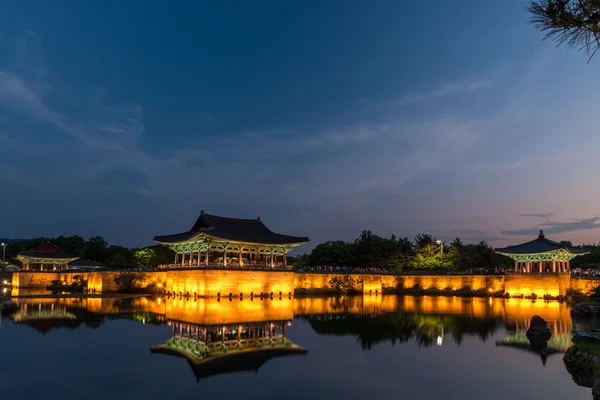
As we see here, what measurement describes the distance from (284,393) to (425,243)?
4873cm

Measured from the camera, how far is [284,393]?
1088cm

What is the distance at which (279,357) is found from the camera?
48.3 ft

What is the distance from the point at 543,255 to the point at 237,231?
27565 mm

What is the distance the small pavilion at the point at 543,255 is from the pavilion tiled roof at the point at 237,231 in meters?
20.0

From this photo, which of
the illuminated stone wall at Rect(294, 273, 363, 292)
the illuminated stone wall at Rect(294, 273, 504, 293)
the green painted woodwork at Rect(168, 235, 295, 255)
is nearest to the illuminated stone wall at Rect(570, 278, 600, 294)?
the illuminated stone wall at Rect(294, 273, 504, 293)

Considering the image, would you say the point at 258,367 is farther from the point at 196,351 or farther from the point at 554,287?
the point at 554,287

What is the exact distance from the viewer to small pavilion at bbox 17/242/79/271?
5088cm

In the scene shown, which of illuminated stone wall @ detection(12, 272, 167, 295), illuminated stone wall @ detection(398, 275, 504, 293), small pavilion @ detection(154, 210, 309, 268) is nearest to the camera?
small pavilion @ detection(154, 210, 309, 268)

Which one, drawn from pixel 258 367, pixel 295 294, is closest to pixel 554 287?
pixel 295 294

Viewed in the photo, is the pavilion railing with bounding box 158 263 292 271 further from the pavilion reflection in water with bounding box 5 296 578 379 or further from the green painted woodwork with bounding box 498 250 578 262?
the green painted woodwork with bounding box 498 250 578 262

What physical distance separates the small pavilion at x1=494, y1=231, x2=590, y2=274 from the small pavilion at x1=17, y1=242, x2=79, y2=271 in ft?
160

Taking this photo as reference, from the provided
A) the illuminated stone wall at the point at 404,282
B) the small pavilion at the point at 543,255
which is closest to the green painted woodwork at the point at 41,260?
the illuminated stone wall at the point at 404,282

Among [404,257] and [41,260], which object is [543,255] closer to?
[404,257]

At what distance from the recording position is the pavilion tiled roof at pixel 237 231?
1464 inches
